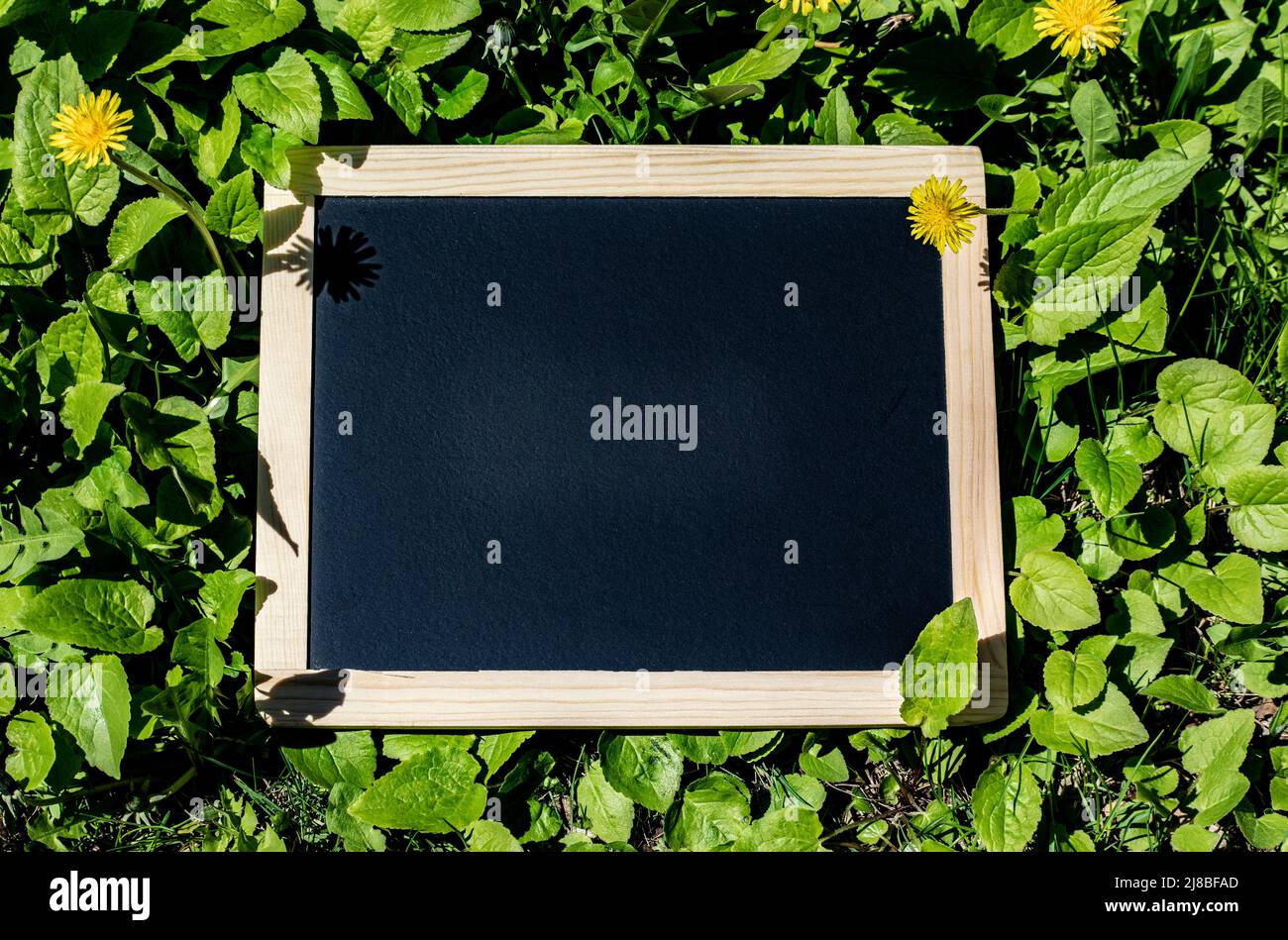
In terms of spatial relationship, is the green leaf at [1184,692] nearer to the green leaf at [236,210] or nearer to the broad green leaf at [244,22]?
the green leaf at [236,210]

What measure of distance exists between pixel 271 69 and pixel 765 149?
91 centimetres

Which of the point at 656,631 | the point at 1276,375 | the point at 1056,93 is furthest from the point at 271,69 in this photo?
the point at 1276,375

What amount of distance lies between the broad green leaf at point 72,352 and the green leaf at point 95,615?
14.3 inches

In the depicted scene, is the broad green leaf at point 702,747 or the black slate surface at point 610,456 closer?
the black slate surface at point 610,456

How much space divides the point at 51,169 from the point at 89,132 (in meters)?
0.26

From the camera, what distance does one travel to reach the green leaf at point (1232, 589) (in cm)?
188

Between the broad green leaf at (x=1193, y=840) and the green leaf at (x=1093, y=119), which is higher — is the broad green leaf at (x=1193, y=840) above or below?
below

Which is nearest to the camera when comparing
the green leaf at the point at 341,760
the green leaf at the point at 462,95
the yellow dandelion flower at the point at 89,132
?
the yellow dandelion flower at the point at 89,132

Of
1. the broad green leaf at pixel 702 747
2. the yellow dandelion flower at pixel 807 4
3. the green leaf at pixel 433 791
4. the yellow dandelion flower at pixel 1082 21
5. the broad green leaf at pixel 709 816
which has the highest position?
the yellow dandelion flower at pixel 807 4

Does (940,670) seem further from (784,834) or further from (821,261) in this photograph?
(821,261)

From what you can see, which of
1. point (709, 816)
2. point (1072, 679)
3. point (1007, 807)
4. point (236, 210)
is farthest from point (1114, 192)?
point (236, 210)

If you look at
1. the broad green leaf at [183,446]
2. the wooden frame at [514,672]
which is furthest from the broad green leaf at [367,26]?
the broad green leaf at [183,446]

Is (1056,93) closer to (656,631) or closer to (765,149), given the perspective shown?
(765,149)

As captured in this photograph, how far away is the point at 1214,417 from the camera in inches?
75.0
